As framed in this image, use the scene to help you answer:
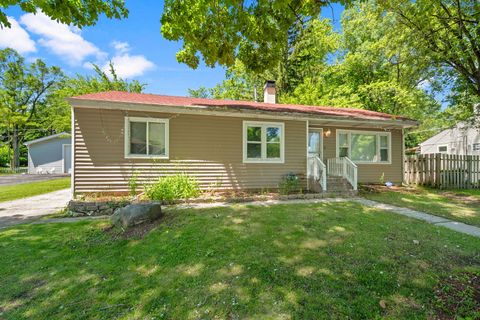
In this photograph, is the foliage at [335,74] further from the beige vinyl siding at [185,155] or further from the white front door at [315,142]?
the beige vinyl siding at [185,155]

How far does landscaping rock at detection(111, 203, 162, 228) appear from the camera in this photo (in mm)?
4758

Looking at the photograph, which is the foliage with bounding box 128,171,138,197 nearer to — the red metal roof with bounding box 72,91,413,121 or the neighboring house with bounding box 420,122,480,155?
the red metal roof with bounding box 72,91,413,121

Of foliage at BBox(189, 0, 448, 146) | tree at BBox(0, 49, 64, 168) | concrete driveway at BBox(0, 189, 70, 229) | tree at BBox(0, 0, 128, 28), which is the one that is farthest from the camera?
tree at BBox(0, 49, 64, 168)

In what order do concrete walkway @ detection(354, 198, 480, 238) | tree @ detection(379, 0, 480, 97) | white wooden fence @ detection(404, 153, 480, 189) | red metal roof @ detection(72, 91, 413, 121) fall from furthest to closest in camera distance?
1. white wooden fence @ detection(404, 153, 480, 189)
2. tree @ detection(379, 0, 480, 97)
3. red metal roof @ detection(72, 91, 413, 121)
4. concrete walkway @ detection(354, 198, 480, 238)

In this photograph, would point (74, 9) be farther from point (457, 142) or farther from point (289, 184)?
point (457, 142)

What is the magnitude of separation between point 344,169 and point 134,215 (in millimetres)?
7351

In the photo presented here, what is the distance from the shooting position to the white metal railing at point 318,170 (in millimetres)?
8024

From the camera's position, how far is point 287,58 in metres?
19.2

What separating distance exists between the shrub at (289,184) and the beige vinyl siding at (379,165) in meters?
2.23

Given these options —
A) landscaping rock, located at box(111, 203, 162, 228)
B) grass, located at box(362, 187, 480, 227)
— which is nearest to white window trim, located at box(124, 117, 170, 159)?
landscaping rock, located at box(111, 203, 162, 228)

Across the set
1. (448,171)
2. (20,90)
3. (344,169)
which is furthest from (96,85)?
(448,171)

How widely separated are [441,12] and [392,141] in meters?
5.09

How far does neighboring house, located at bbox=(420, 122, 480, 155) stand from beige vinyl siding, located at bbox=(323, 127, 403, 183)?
9.62m

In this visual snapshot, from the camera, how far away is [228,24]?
583cm
